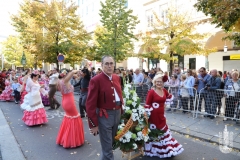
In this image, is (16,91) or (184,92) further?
(16,91)

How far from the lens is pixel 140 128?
4.09 meters

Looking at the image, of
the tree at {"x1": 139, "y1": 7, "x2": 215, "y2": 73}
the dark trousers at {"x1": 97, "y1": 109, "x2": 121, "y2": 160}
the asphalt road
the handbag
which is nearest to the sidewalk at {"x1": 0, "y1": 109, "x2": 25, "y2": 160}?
the asphalt road

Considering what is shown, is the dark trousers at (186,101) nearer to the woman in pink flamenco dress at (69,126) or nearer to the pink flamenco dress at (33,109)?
the woman in pink flamenco dress at (69,126)

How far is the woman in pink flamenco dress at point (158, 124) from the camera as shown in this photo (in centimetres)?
430

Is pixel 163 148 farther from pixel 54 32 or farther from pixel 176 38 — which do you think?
pixel 54 32

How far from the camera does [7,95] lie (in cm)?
1271

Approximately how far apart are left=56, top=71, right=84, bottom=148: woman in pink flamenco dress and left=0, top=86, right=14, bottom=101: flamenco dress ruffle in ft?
29.8

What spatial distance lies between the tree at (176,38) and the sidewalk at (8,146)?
11.8 meters

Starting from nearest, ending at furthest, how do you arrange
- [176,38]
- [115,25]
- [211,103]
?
[211,103] < [115,25] < [176,38]

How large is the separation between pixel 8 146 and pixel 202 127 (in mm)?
5419

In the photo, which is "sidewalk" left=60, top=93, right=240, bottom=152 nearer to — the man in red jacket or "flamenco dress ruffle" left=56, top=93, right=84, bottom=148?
"flamenco dress ruffle" left=56, top=93, right=84, bottom=148

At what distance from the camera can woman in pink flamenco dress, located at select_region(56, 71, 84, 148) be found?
4941 millimetres

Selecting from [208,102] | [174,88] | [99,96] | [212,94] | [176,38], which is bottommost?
[208,102]

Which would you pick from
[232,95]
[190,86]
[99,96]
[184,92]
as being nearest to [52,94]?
[184,92]
